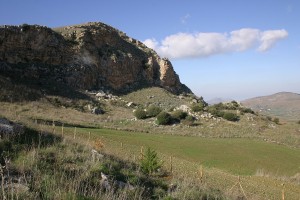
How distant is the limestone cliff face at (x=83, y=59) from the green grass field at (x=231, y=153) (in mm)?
33929

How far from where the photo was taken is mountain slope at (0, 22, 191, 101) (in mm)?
60312

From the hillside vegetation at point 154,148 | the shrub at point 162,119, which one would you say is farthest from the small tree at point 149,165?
the shrub at point 162,119

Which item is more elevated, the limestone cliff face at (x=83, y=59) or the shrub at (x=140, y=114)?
the limestone cliff face at (x=83, y=59)

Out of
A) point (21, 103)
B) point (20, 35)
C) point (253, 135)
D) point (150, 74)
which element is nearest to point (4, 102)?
point (21, 103)

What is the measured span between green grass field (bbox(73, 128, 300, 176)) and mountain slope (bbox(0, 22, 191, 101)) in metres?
27.8

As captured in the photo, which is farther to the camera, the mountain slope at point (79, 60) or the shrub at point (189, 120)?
the mountain slope at point (79, 60)

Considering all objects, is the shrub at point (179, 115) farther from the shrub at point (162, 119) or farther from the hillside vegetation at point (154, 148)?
the shrub at point (162, 119)

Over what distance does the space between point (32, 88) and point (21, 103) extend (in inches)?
387

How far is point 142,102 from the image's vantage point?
237ft

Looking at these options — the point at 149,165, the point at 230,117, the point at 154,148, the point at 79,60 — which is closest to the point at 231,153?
the point at 154,148

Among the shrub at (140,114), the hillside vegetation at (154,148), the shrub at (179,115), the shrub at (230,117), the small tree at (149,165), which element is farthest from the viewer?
the shrub at (230,117)

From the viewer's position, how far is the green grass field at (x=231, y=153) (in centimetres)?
2779

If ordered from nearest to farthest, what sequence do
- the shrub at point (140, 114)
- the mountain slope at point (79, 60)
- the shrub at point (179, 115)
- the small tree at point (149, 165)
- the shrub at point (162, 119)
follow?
the small tree at point (149, 165) < the shrub at point (162, 119) < the shrub at point (179, 115) < the shrub at point (140, 114) < the mountain slope at point (79, 60)

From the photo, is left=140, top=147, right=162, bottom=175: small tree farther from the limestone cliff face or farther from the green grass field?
the limestone cliff face
